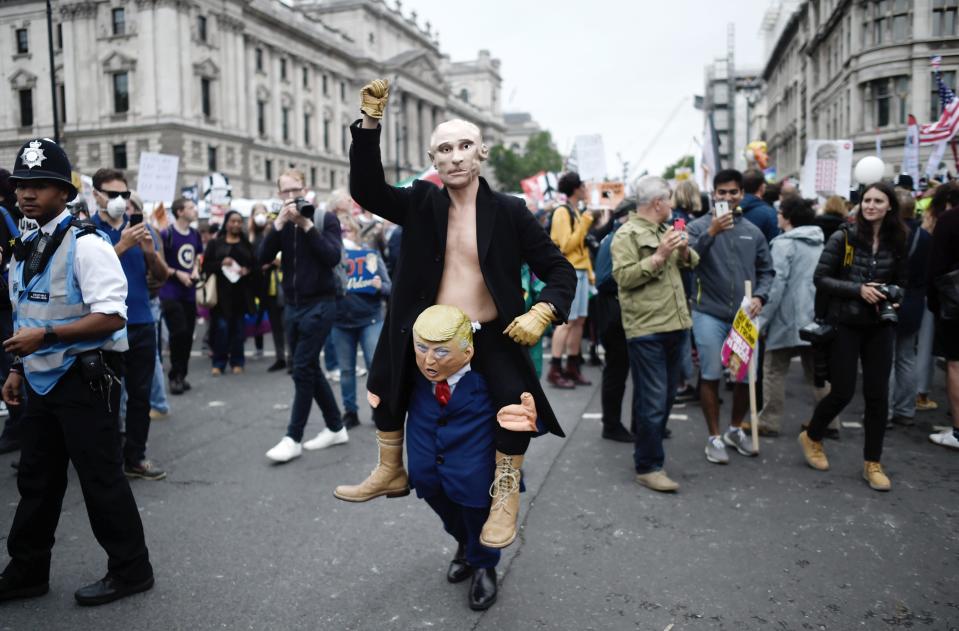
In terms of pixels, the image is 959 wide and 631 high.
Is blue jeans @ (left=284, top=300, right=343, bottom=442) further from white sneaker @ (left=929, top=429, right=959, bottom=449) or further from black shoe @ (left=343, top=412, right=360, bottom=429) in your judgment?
white sneaker @ (left=929, top=429, right=959, bottom=449)

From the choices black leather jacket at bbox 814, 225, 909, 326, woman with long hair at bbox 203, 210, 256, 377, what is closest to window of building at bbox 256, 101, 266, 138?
woman with long hair at bbox 203, 210, 256, 377

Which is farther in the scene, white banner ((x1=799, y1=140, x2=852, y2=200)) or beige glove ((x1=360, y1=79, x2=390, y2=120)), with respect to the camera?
white banner ((x1=799, y1=140, x2=852, y2=200))

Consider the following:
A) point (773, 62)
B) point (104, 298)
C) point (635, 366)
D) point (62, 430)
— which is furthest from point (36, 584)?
point (773, 62)

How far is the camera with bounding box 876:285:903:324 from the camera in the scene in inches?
183

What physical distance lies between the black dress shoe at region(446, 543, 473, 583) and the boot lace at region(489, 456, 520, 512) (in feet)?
2.25

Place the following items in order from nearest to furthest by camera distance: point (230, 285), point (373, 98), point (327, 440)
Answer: point (373, 98)
point (327, 440)
point (230, 285)

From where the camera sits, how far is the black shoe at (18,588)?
10.7ft

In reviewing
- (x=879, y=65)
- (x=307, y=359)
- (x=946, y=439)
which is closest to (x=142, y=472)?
(x=307, y=359)

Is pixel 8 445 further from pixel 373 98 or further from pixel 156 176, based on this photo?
pixel 373 98

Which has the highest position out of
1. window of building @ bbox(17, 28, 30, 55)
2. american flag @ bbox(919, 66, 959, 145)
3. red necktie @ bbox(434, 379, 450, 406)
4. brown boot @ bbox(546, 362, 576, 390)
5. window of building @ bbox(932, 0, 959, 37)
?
window of building @ bbox(932, 0, 959, 37)

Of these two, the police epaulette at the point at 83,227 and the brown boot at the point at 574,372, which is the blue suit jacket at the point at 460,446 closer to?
the police epaulette at the point at 83,227

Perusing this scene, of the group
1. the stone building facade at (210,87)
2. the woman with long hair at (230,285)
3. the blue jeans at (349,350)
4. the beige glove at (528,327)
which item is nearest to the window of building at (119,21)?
the stone building facade at (210,87)

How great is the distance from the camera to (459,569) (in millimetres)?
3469

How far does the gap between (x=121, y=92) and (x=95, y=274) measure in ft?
160
